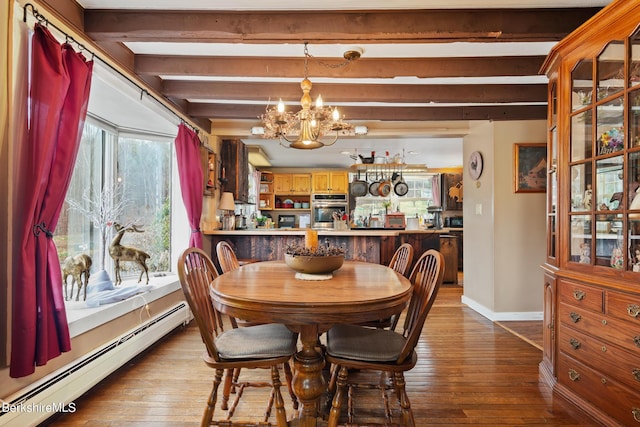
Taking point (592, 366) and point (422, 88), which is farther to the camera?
point (422, 88)

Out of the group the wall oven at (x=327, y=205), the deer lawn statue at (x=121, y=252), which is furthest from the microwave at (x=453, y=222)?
the deer lawn statue at (x=121, y=252)

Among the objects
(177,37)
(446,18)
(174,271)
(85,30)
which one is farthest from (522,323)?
(85,30)

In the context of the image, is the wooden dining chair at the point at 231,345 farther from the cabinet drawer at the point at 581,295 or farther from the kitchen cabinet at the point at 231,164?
the kitchen cabinet at the point at 231,164

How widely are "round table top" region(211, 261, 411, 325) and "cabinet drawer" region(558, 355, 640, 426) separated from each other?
1155 mm

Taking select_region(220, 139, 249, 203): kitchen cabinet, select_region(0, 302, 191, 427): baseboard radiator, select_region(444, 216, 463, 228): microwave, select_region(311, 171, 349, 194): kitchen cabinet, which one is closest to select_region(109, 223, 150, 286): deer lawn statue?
select_region(0, 302, 191, 427): baseboard radiator

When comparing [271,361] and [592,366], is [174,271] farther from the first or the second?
[592,366]

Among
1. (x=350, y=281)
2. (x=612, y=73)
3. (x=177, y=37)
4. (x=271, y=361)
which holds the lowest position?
(x=271, y=361)

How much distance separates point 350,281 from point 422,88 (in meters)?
2.30

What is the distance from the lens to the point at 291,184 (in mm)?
7926

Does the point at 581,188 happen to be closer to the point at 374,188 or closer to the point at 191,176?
the point at 191,176

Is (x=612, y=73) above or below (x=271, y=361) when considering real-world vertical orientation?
above

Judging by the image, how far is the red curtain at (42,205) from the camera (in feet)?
5.00

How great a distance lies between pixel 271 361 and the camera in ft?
4.96

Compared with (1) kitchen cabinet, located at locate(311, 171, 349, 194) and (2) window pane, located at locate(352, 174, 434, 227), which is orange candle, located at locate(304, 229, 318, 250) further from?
(2) window pane, located at locate(352, 174, 434, 227)
